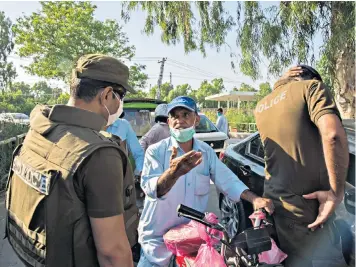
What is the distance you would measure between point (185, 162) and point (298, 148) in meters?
0.64

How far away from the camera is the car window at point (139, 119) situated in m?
6.35

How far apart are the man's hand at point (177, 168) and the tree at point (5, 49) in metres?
37.0

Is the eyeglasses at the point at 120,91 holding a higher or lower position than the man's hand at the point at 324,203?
higher

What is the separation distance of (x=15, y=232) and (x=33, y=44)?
21.6 m

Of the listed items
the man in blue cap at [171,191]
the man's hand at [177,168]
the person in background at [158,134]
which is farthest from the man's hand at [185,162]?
the person in background at [158,134]

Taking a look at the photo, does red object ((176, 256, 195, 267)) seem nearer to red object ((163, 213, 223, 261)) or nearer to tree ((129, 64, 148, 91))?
red object ((163, 213, 223, 261))

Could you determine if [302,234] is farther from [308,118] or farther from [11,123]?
[11,123]

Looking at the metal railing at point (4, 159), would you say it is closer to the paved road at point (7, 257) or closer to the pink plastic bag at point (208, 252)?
the paved road at point (7, 257)

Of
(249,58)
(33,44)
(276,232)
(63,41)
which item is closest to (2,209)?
(276,232)

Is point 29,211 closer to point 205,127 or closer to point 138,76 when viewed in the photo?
point 205,127

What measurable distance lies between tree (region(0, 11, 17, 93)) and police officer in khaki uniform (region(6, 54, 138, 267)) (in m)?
37.2

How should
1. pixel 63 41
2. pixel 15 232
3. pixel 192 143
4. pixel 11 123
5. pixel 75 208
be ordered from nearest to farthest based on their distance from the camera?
pixel 75 208 → pixel 15 232 → pixel 192 143 → pixel 11 123 → pixel 63 41

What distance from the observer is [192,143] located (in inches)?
89.5

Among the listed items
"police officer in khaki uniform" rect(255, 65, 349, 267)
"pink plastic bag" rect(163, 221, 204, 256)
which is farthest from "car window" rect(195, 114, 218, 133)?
"pink plastic bag" rect(163, 221, 204, 256)
